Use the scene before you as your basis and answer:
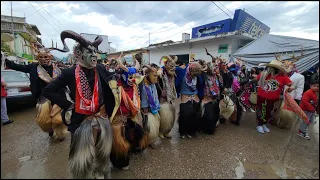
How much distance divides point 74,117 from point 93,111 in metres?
0.26

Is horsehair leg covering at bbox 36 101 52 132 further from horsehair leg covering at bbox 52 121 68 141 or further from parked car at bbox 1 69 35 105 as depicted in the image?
parked car at bbox 1 69 35 105

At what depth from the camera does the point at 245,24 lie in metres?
10.7

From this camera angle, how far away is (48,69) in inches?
130

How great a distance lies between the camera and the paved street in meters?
2.20

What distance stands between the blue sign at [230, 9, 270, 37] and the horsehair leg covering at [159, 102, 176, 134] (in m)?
8.78

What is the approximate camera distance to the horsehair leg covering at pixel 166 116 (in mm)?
3291

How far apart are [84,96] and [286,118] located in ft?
14.2

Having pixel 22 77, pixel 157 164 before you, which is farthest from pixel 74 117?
pixel 22 77

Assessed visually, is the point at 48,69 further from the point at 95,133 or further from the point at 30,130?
the point at 95,133

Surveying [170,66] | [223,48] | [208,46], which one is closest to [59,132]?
[170,66]

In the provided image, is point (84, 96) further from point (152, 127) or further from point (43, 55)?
point (43, 55)

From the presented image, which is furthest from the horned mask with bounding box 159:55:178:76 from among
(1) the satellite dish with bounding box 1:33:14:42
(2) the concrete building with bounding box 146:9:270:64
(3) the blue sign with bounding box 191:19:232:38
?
(3) the blue sign with bounding box 191:19:232:38

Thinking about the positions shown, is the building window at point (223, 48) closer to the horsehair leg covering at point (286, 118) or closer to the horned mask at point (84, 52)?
the horsehair leg covering at point (286, 118)

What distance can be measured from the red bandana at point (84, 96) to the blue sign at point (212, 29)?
10474 mm
